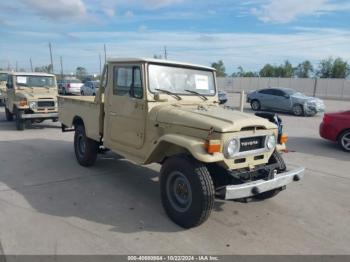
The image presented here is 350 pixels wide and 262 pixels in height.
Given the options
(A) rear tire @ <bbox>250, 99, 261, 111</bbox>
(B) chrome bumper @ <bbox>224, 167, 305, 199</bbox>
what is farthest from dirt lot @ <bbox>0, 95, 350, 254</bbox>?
(A) rear tire @ <bbox>250, 99, 261, 111</bbox>

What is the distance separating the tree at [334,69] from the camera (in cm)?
5891

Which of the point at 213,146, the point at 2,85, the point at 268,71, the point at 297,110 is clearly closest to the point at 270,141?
the point at 213,146

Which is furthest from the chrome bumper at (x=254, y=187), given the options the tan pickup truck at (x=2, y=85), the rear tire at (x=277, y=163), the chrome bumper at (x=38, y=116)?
the tan pickup truck at (x=2, y=85)

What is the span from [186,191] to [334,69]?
6432 centimetres

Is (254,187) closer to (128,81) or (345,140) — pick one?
(128,81)

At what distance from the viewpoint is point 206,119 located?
14.4ft

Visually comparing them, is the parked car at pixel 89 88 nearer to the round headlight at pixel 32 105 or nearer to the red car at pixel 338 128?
the round headlight at pixel 32 105

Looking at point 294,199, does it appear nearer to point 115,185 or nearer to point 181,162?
point 181,162

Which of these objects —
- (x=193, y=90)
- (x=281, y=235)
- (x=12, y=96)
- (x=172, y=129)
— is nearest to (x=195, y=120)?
(x=172, y=129)

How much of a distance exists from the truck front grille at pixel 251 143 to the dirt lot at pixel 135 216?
1.02 m

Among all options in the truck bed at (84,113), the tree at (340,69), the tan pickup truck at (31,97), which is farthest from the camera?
the tree at (340,69)

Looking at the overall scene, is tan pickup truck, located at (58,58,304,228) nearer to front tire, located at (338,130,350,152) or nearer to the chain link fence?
front tire, located at (338,130,350,152)

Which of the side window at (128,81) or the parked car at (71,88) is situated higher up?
the side window at (128,81)

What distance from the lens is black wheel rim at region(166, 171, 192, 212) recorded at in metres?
4.34
